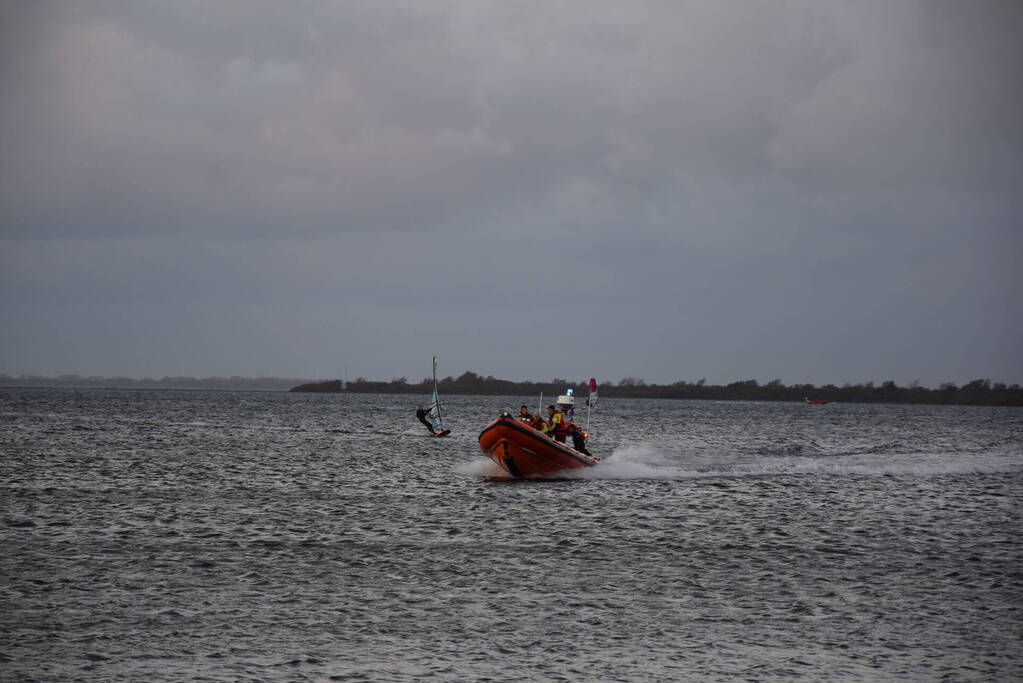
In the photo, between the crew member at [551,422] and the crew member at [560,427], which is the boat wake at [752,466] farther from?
the crew member at [551,422]

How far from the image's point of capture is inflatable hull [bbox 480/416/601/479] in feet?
111

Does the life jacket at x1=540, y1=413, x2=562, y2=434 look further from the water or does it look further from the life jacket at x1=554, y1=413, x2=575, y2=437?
the water

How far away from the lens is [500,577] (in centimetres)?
1839

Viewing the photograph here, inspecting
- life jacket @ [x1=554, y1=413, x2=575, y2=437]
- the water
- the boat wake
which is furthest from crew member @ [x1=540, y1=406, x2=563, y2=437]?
the water

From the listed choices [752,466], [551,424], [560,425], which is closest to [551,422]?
[551,424]

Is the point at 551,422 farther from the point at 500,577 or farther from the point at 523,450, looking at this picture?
the point at 500,577

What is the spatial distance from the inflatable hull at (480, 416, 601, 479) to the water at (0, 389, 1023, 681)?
0.74 meters

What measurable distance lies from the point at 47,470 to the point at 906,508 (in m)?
29.5

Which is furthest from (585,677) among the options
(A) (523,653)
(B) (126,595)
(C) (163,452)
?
(C) (163,452)

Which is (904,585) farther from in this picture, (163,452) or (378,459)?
(163,452)

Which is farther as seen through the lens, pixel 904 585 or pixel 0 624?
pixel 904 585

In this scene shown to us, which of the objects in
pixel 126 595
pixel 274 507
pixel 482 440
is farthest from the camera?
pixel 482 440

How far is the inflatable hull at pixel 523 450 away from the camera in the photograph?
33.9 m

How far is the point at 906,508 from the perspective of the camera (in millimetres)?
30562
